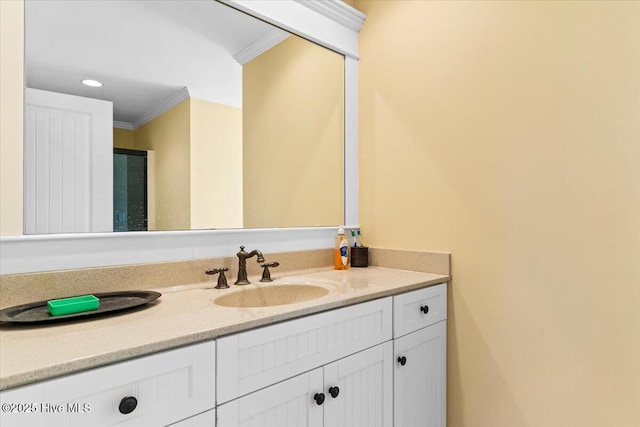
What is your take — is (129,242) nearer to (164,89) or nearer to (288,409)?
(164,89)

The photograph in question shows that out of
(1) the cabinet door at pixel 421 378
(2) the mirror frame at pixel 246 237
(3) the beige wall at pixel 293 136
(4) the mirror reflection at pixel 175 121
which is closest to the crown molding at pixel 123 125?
(4) the mirror reflection at pixel 175 121

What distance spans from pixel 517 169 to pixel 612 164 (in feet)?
0.95

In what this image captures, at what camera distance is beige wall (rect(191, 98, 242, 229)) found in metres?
1.44

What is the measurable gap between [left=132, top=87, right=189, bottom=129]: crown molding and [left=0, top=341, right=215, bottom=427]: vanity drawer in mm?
867

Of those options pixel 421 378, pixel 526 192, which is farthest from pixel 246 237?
pixel 526 192

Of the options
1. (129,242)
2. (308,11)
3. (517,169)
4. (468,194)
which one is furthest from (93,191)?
(517,169)

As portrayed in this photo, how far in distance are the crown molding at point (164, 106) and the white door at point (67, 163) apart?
94 millimetres

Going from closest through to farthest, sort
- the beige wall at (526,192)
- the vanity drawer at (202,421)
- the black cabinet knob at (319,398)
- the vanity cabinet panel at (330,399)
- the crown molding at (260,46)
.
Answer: the vanity drawer at (202,421), the vanity cabinet panel at (330,399), the black cabinet knob at (319,398), the beige wall at (526,192), the crown molding at (260,46)

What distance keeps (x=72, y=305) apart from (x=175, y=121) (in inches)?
29.4

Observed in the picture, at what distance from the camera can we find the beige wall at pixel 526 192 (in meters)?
1.18

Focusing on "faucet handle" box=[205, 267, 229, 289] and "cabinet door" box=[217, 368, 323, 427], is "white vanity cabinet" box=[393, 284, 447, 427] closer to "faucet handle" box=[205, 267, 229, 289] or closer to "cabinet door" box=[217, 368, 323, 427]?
"cabinet door" box=[217, 368, 323, 427]

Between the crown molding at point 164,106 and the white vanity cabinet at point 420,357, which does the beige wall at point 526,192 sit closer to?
the white vanity cabinet at point 420,357

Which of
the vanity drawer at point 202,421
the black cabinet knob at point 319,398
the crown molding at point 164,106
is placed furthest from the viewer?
the crown molding at point 164,106

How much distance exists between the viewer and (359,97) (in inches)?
77.6
